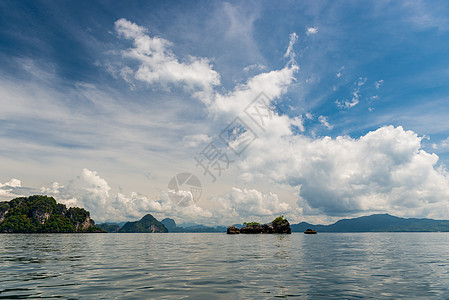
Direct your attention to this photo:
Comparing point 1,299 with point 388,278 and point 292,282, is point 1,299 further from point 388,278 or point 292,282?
point 388,278

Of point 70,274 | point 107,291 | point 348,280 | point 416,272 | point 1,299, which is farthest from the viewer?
point 416,272

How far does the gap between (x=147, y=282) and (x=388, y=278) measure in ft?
55.0

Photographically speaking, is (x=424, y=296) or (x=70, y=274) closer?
(x=424, y=296)

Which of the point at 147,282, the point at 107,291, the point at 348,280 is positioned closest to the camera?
the point at 107,291

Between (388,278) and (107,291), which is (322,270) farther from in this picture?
(107,291)

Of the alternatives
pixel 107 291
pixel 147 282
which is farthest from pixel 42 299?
pixel 147 282

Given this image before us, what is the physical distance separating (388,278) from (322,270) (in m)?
4.88

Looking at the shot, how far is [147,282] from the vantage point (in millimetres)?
16391

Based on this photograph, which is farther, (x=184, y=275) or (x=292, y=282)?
(x=184, y=275)

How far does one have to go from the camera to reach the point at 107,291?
1393 centimetres

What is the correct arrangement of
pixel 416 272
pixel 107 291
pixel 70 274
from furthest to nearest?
pixel 416 272 < pixel 70 274 < pixel 107 291

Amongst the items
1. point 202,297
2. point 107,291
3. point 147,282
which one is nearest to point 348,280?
point 202,297

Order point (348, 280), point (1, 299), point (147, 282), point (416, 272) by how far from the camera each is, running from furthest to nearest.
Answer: point (416, 272) → point (348, 280) → point (147, 282) → point (1, 299)

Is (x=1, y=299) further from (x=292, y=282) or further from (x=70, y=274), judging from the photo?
(x=292, y=282)
